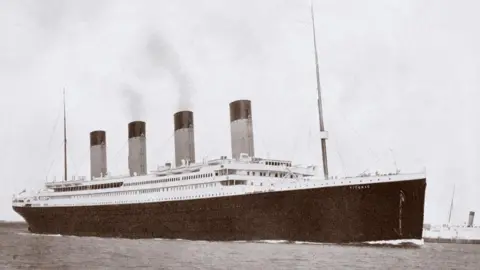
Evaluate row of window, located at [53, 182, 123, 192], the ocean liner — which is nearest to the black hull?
the ocean liner

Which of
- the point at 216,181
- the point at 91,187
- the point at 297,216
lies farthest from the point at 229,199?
the point at 91,187

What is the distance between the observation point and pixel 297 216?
1162 inches

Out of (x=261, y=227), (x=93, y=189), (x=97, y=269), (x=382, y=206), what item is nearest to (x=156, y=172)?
(x=93, y=189)

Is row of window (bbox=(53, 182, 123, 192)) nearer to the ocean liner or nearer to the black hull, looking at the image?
the ocean liner

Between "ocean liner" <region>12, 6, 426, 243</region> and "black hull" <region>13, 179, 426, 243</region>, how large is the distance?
5 centimetres

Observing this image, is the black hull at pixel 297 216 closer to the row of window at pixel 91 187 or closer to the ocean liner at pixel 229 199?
the ocean liner at pixel 229 199

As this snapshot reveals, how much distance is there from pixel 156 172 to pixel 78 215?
32.6ft

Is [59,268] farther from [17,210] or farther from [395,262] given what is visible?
[17,210]

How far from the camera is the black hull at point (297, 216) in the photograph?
1077 inches

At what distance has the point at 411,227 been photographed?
2741cm

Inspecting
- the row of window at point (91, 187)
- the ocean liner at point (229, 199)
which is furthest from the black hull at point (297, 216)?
the row of window at point (91, 187)

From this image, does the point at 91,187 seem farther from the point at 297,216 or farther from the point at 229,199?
the point at 297,216

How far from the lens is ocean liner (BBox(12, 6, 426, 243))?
27.5 metres

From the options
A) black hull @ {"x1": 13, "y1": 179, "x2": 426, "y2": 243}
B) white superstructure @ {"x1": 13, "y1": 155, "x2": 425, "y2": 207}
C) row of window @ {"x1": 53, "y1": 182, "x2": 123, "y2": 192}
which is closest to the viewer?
black hull @ {"x1": 13, "y1": 179, "x2": 426, "y2": 243}
